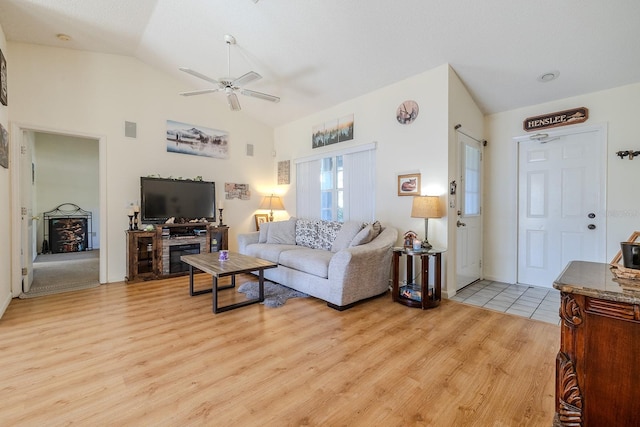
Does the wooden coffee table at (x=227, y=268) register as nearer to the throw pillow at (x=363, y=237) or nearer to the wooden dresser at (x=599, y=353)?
the throw pillow at (x=363, y=237)

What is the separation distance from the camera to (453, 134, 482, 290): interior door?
3703mm

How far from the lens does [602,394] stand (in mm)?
1143

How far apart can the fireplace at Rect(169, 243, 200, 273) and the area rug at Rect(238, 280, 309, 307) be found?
1.34m

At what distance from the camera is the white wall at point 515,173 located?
3195 mm

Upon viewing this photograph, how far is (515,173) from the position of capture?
402 centimetres

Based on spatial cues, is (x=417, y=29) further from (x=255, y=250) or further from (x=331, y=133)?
(x=255, y=250)

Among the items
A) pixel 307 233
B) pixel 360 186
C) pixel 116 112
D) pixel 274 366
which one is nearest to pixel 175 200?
pixel 116 112

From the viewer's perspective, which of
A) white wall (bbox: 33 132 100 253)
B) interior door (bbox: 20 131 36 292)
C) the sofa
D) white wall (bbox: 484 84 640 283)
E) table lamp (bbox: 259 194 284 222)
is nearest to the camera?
the sofa

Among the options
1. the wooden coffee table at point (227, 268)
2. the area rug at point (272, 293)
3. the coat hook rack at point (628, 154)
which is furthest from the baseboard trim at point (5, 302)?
the coat hook rack at point (628, 154)

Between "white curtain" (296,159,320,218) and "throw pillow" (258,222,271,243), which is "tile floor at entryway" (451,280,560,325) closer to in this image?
"white curtain" (296,159,320,218)

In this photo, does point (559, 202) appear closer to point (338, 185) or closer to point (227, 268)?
point (338, 185)

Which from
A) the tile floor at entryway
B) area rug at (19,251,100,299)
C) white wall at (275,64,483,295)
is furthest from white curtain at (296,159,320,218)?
area rug at (19,251,100,299)

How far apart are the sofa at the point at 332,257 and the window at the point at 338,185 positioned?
50 cm

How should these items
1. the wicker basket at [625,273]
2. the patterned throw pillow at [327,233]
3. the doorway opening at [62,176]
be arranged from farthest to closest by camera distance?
the doorway opening at [62,176]
the patterned throw pillow at [327,233]
the wicker basket at [625,273]
